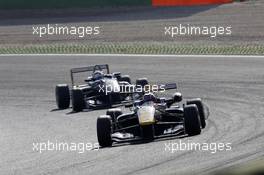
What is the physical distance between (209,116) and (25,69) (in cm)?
1030

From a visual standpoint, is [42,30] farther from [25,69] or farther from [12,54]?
[25,69]

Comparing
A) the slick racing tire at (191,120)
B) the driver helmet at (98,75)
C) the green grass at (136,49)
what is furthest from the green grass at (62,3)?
the slick racing tire at (191,120)

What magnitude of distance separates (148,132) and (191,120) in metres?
0.69

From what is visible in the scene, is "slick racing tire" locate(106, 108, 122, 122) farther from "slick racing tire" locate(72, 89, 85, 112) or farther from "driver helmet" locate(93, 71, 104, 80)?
"driver helmet" locate(93, 71, 104, 80)

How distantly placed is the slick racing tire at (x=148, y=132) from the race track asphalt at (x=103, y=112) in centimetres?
29

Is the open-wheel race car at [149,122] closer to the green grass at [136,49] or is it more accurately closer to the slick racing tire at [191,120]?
the slick racing tire at [191,120]

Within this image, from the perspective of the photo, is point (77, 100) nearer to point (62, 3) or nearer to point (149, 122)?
point (149, 122)

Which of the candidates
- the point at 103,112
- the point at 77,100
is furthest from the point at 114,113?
the point at 77,100

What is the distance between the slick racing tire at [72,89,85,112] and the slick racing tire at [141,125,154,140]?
441cm

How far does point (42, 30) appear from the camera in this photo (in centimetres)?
3316

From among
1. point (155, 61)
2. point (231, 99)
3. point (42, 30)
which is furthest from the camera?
point (42, 30)

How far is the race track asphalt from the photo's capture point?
9844 mm

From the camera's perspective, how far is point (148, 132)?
39.3 feet

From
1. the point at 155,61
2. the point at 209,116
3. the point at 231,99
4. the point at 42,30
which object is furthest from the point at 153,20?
the point at 209,116
